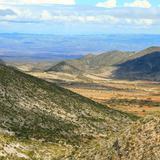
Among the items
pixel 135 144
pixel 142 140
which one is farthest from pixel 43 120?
pixel 142 140

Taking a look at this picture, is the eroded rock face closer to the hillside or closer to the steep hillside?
the steep hillside

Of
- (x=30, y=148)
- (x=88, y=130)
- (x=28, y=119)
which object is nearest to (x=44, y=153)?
(x=30, y=148)

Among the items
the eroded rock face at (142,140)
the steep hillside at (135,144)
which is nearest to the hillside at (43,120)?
the steep hillside at (135,144)

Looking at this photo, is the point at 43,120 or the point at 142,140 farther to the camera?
the point at 43,120

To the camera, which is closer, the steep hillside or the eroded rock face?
the eroded rock face

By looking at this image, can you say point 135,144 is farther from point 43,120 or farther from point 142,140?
point 43,120

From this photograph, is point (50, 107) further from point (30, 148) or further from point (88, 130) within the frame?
point (30, 148)

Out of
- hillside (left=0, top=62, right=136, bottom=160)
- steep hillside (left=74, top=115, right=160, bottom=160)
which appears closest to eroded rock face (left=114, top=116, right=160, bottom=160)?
steep hillside (left=74, top=115, right=160, bottom=160)

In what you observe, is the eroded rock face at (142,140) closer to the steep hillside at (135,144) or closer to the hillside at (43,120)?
the steep hillside at (135,144)
